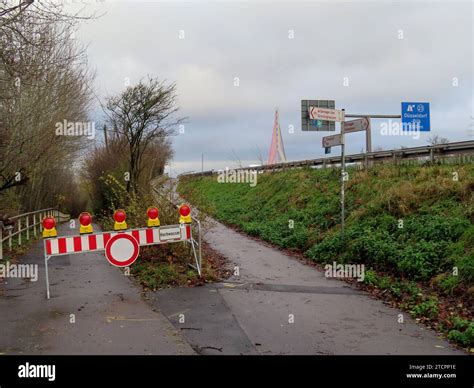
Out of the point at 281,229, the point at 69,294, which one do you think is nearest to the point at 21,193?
the point at 281,229

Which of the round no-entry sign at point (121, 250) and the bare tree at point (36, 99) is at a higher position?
the bare tree at point (36, 99)

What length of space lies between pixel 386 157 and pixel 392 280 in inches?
384

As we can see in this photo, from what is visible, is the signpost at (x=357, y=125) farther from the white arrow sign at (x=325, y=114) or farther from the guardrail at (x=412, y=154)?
the guardrail at (x=412, y=154)

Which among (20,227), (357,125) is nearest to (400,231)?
(357,125)

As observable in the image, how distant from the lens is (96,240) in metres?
7.71

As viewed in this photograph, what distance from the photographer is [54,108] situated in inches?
705

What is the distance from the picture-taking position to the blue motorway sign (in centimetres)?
2266

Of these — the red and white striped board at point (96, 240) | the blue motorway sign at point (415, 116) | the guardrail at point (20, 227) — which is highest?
the blue motorway sign at point (415, 116)

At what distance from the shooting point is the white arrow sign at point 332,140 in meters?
10.6

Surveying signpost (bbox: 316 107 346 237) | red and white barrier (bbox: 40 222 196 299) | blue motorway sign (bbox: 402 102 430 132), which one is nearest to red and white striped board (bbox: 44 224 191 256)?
red and white barrier (bbox: 40 222 196 299)

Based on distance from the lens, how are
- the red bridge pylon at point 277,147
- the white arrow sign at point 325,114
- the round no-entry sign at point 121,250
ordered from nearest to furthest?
1. the round no-entry sign at point 121,250
2. the white arrow sign at point 325,114
3. the red bridge pylon at point 277,147

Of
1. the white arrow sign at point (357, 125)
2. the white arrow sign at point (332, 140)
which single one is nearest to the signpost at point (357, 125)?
the white arrow sign at point (357, 125)

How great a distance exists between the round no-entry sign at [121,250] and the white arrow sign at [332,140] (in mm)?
5495
